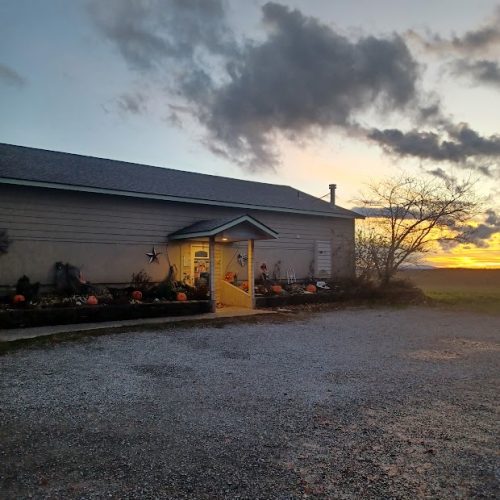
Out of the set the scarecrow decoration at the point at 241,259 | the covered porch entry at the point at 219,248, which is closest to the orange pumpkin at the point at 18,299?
the covered porch entry at the point at 219,248

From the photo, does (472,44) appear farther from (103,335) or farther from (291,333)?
(103,335)

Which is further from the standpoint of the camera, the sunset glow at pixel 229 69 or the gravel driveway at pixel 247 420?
the sunset glow at pixel 229 69

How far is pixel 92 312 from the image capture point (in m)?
10.2

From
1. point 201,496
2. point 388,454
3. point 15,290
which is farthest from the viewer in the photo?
point 15,290

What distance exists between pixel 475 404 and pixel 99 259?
34.5 ft

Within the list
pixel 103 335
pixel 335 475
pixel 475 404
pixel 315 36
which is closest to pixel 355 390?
pixel 475 404

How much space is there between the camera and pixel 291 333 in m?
9.43

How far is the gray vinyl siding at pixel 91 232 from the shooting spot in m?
11.3

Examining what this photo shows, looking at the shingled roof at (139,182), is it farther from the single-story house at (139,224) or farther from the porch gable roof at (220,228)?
the porch gable roof at (220,228)

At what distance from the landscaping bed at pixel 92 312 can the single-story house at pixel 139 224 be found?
43.3 inches

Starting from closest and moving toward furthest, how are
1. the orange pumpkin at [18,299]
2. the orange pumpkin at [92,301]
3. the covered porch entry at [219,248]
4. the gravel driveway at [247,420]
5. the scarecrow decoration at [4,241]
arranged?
the gravel driveway at [247,420] → the orange pumpkin at [18,299] → the orange pumpkin at [92,301] → the scarecrow decoration at [4,241] → the covered porch entry at [219,248]

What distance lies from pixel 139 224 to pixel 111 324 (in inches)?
161

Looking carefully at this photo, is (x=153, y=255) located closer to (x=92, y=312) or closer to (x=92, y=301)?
(x=92, y=301)

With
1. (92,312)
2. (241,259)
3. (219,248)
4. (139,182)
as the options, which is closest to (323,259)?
(241,259)
